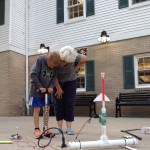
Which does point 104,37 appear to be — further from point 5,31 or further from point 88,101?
point 5,31

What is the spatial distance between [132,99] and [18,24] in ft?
20.4

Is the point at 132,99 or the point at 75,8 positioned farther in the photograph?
the point at 75,8

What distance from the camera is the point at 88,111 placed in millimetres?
11086

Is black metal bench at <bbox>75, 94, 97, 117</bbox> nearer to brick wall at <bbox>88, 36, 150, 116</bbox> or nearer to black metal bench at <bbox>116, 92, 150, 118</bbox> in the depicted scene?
brick wall at <bbox>88, 36, 150, 116</bbox>

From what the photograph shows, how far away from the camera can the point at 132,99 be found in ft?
32.3

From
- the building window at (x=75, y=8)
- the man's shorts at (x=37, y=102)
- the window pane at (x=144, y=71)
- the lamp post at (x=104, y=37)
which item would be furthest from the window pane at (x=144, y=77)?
the man's shorts at (x=37, y=102)

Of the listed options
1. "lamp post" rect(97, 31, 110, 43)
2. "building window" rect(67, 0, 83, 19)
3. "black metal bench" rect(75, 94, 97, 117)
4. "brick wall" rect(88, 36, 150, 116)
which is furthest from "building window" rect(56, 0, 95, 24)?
"black metal bench" rect(75, 94, 97, 117)

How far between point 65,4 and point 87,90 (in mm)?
4044

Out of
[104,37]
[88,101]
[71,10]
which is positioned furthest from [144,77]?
[71,10]

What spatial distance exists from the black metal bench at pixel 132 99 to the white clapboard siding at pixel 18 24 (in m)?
5.25

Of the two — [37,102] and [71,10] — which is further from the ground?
[71,10]

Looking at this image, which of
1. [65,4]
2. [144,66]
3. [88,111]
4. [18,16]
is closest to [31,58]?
[18,16]

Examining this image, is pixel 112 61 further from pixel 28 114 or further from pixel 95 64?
pixel 28 114

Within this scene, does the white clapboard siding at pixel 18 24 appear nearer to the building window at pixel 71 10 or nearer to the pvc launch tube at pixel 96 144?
the building window at pixel 71 10
